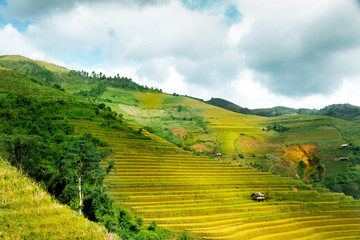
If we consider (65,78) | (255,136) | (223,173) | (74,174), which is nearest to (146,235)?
(74,174)

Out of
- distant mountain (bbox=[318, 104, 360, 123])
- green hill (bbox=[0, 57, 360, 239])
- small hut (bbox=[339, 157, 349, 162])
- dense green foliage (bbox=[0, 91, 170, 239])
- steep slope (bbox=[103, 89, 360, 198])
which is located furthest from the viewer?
distant mountain (bbox=[318, 104, 360, 123])

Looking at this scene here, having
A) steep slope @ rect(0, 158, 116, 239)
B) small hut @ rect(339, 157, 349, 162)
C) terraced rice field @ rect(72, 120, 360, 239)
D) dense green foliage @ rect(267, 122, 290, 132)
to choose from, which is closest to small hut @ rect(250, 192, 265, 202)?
terraced rice field @ rect(72, 120, 360, 239)

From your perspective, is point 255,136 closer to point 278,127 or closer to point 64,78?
point 278,127

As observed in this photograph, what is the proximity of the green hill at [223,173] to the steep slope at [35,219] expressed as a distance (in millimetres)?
14866

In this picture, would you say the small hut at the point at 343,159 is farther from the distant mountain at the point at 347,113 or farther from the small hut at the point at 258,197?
the distant mountain at the point at 347,113

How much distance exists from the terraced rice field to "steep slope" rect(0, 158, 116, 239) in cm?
2033

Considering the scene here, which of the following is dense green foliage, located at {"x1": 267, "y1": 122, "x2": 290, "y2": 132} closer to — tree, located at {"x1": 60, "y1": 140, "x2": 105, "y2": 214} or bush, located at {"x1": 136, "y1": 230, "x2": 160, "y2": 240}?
bush, located at {"x1": 136, "y1": 230, "x2": 160, "y2": 240}

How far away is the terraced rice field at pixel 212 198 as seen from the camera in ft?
101

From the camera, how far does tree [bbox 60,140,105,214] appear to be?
23453mm

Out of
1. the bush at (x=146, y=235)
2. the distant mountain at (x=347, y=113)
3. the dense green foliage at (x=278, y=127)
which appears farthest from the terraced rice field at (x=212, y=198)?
the distant mountain at (x=347, y=113)

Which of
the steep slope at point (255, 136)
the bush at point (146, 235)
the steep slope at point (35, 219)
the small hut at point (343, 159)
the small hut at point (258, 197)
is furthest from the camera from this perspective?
the small hut at point (343, 159)

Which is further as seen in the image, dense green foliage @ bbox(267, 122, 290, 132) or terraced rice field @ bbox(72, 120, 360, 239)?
dense green foliage @ bbox(267, 122, 290, 132)

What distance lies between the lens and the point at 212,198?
37.2m

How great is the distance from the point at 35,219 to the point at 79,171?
1785 centimetres
